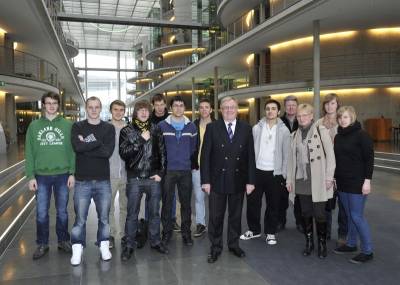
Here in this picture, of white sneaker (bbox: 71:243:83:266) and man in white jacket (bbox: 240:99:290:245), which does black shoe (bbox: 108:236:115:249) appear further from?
man in white jacket (bbox: 240:99:290:245)

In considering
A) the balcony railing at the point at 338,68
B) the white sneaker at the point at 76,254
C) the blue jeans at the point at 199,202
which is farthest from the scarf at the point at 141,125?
the balcony railing at the point at 338,68

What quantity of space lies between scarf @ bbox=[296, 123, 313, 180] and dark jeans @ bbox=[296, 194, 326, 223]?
0.27 m

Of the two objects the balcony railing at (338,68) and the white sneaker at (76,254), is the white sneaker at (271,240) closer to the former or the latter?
the white sneaker at (76,254)

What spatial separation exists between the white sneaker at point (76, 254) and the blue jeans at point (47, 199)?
0.49 metres

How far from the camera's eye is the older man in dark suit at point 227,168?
4.33 m

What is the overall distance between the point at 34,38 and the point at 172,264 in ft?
59.9

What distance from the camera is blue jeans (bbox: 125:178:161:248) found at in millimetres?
4461

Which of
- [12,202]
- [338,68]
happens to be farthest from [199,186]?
[338,68]

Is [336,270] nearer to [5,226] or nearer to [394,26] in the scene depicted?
[5,226]

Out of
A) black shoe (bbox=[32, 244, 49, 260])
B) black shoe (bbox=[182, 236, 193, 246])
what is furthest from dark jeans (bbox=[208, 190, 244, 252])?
black shoe (bbox=[32, 244, 49, 260])

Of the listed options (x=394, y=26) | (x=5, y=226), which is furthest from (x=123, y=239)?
(x=394, y=26)

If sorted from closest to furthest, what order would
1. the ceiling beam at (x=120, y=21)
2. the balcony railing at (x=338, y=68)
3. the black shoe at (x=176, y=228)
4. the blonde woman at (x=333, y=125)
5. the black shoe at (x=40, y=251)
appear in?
1. the black shoe at (x=40, y=251)
2. the blonde woman at (x=333, y=125)
3. the black shoe at (x=176, y=228)
4. the balcony railing at (x=338, y=68)
5. the ceiling beam at (x=120, y=21)

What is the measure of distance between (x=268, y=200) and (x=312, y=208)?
2.49 ft

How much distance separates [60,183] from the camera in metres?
4.45
